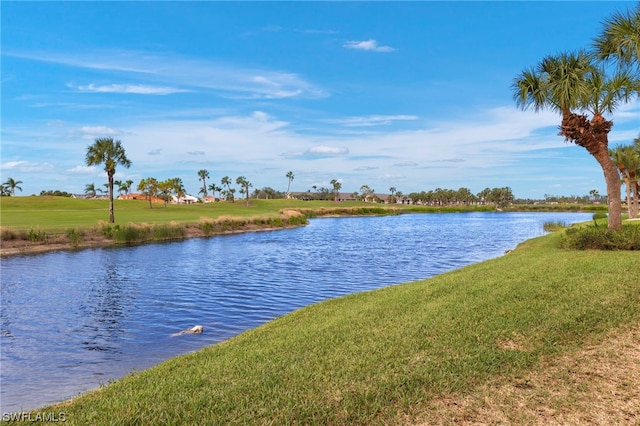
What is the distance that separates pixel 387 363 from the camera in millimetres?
6758

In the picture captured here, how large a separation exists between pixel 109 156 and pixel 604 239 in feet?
159

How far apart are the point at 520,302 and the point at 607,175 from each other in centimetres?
1448

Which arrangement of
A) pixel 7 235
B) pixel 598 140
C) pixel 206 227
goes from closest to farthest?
1. pixel 598 140
2. pixel 7 235
3. pixel 206 227

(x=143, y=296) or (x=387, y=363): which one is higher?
(x=387, y=363)

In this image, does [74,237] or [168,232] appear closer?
[74,237]

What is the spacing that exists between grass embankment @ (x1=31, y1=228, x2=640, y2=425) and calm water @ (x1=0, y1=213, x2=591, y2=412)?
3172 mm

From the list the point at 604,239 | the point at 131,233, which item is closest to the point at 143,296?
the point at 604,239

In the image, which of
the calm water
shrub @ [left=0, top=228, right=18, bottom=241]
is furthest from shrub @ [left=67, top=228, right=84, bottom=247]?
shrub @ [left=0, top=228, right=18, bottom=241]

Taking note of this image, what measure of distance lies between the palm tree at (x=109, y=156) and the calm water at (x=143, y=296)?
55.5ft

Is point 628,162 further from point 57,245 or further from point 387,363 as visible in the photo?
point 57,245

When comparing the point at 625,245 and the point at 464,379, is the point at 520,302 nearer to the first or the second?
the point at 464,379

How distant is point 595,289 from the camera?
10.5m

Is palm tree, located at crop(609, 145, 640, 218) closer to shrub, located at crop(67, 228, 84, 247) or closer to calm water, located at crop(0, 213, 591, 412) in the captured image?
calm water, located at crop(0, 213, 591, 412)

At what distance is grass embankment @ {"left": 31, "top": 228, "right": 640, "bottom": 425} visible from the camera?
5.45 m
